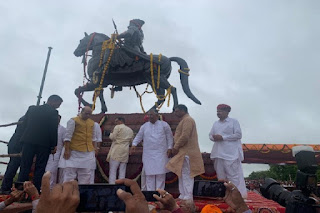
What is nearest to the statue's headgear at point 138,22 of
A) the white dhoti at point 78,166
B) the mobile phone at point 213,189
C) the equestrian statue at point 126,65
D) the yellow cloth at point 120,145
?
the equestrian statue at point 126,65

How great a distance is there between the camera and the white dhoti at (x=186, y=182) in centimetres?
421

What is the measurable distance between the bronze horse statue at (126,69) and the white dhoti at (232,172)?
2593 mm

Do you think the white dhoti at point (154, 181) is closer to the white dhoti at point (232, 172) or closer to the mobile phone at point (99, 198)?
the white dhoti at point (232, 172)

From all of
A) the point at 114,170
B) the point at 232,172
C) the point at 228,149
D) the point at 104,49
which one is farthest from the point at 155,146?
the point at 104,49

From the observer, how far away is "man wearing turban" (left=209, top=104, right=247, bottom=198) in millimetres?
4426

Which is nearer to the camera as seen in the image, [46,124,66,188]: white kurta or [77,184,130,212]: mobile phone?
[77,184,130,212]: mobile phone

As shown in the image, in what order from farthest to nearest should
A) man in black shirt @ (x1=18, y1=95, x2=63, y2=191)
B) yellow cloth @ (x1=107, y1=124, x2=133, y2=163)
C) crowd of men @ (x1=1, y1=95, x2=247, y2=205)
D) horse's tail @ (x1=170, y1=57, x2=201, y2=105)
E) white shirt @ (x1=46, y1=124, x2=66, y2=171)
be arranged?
horse's tail @ (x1=170, y1=57, x2=201, y2=105)
yellow cloth @ (x1=107, y1=124, x2=133, y2=163)
white shirt @ (x1=46, y1=124, x2=66, y2=171)
crowd of men @ (x1=1, y1=95, x2=247, y2=205)
man in black shirt @ (x1=18, y1=95, x2=63, y2=191)

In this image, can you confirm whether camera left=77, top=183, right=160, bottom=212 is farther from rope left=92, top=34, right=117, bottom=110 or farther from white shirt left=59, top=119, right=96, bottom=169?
rope left=92, top=34, right=117, bottom=110

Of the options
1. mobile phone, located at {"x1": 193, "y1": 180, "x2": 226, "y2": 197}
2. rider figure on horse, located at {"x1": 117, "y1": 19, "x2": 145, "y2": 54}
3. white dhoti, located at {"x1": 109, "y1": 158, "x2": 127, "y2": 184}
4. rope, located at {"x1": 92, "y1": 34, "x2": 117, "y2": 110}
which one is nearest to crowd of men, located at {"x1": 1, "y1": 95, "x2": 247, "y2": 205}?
white dhoti, located at {"x1": 109, "y1": 158, "x2": 127, "y2": 184}

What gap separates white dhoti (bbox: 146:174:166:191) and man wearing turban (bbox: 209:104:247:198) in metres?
0.96

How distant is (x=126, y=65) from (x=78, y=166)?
3623 millimetres

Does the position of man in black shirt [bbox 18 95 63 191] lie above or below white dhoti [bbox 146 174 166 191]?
above

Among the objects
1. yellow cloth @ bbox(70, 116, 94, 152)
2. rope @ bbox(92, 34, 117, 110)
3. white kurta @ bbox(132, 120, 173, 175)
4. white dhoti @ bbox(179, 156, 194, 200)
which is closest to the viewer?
white dhoti @ bbox(179, 156, 194, 200)

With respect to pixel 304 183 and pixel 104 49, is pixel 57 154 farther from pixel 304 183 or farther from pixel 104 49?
pixel 304 183
